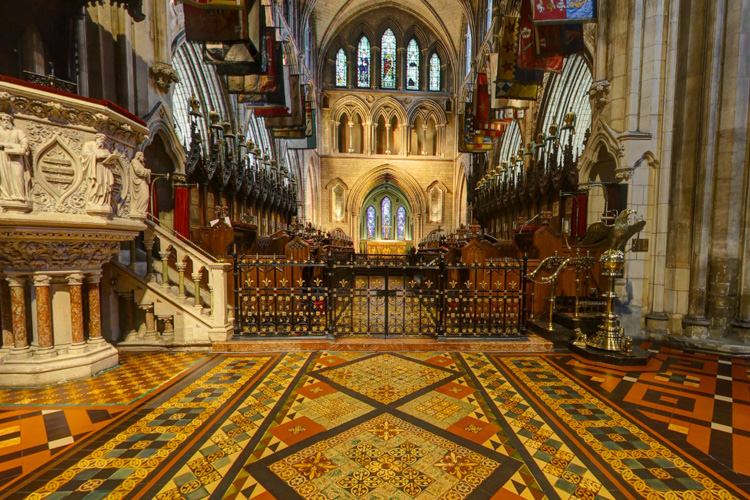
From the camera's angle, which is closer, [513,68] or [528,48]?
[528,48]

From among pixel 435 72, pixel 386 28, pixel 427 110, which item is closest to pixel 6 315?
pixel 427 110

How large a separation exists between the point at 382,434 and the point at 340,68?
90.8ft

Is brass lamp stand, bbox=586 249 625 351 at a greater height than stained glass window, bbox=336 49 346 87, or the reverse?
stained glass window, bbox=336 49 346 87

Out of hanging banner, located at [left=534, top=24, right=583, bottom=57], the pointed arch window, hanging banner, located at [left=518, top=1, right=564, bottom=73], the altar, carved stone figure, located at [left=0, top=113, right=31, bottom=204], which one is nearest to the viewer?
carved stone figure, located at [left=0, top=113, right=31, bottom=204]

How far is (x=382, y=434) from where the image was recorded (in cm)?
265

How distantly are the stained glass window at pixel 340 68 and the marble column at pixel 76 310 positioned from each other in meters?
25.2

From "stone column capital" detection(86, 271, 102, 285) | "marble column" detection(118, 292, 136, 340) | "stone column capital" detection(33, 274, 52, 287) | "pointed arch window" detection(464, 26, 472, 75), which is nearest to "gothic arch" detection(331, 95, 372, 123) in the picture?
"pointed arch window" detection(464, 26, 472, 75)

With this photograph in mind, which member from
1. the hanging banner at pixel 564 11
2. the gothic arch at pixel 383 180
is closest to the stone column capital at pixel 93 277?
the hanging banner at pixel 564 11

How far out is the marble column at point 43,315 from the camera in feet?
11.7

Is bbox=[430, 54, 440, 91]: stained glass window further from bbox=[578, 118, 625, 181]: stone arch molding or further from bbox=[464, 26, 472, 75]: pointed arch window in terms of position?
bbox=[578, 118, 625, 181]: stone arch molding

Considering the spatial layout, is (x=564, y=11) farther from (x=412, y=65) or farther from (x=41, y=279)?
(x=412, y=65)

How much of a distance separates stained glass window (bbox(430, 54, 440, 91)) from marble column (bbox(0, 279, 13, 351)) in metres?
A: 27.4

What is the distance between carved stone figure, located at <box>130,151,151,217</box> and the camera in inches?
158

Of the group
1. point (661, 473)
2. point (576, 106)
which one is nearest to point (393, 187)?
point (576, 106)
